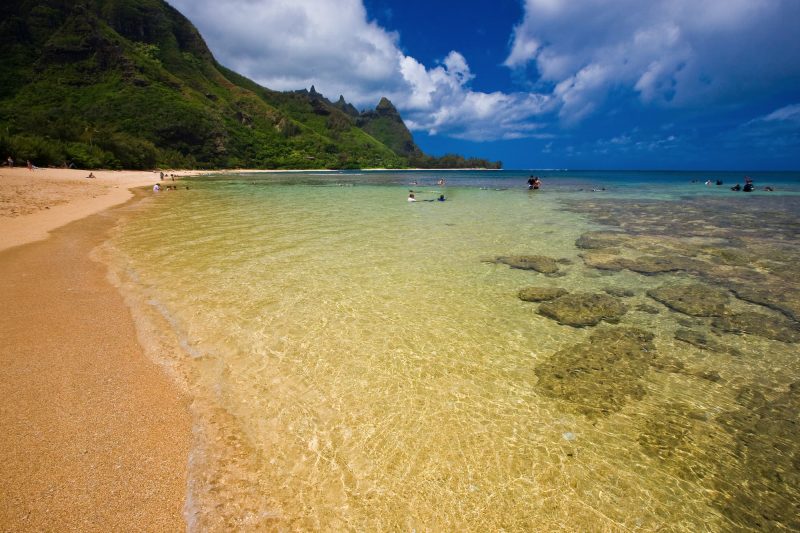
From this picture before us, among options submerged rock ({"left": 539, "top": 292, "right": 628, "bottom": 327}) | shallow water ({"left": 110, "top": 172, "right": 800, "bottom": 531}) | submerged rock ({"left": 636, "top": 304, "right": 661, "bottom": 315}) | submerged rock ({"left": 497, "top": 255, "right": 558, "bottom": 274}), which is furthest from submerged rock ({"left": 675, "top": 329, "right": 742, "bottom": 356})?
submerged rock ({"left": 497, "top": 255, "right": 558, "bottom": 274})

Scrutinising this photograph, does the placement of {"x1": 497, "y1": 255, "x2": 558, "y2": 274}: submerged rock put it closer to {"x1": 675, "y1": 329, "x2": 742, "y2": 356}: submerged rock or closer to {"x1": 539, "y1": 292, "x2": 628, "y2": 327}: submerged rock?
{"x1": 539, "y1": 292, "x2": 628, "y2": 327}: submerged rock

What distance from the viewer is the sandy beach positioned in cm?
383

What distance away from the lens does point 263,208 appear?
29.5 metres

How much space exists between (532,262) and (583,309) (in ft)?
15.1

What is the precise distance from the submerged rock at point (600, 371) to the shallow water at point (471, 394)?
0.14 feet

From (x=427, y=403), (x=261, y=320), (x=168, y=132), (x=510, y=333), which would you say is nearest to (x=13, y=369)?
(x=261, y=320)

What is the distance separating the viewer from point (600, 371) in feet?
22.9

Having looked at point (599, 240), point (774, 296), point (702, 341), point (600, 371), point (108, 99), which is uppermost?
point (108, 99)

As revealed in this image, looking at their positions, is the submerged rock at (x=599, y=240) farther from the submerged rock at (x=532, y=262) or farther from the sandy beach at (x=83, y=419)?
the sandy beach at (x=83, y=419)

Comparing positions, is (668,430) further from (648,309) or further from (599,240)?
(599,240)

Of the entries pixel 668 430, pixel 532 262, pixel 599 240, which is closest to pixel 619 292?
pixel 532 262

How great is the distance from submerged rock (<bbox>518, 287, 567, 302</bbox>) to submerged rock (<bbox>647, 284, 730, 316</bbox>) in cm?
296

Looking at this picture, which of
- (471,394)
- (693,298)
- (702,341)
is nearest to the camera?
(471,394)

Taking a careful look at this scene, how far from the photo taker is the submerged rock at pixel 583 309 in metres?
9.30
